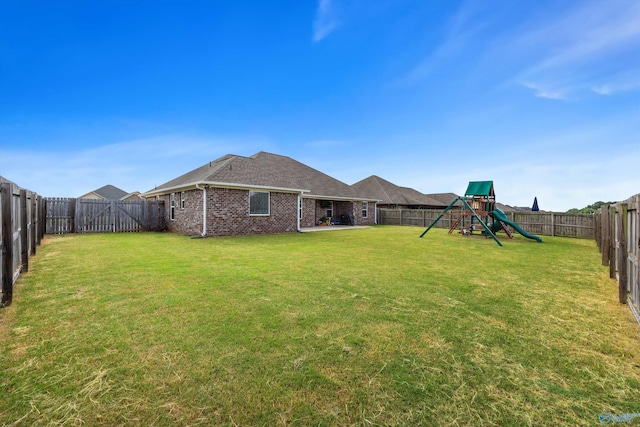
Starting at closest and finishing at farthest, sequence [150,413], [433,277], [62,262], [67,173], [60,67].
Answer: [150,413] < [433,277] < [62,262] < [60,67] < [67,173]

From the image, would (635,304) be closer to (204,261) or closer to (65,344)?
(65,344)

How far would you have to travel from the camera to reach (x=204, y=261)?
7117mm

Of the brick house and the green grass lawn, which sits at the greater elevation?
the brick house

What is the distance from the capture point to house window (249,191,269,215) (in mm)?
14219

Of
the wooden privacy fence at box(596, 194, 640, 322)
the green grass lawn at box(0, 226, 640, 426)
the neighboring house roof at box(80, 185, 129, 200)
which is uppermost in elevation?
the neighboring house roof at box(80, 185, 129, 200)

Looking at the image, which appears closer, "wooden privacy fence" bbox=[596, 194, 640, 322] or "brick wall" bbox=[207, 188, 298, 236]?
"wooden privacy fence" bbox=[596, 194, 640, 322]

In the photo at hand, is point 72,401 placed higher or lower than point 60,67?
lower

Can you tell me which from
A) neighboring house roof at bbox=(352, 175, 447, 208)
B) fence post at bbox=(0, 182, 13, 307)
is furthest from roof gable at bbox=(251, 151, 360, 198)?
fence post at bbox=(0, 182, 13, 307)

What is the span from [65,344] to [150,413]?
5.85ft

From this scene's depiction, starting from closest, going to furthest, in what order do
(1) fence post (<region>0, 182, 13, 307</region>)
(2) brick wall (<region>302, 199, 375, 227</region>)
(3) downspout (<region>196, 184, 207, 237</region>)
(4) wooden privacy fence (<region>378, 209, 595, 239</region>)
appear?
1. (1) fence post (<region>0, 182, 13, 307</region>)
2. (3) downspout (<region>196, 184, 207, 237</region>)
3. (4) wooden privacy fence (<region>378, 209, 595, 239</region>)
4. (2) brick wall (<region>302, 199, 375, 227</region>)

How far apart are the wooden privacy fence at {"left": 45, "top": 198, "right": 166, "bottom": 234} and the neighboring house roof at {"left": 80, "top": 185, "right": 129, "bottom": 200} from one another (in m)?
29.9

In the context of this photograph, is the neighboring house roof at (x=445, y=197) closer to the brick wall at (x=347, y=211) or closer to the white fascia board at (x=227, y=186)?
the brick wall at (x=347, y=211)

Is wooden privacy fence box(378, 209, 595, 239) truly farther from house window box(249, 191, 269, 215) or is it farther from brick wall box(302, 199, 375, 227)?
house window box(249, 191, 269, 215)

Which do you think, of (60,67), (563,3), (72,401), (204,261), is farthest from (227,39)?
(72,401)
